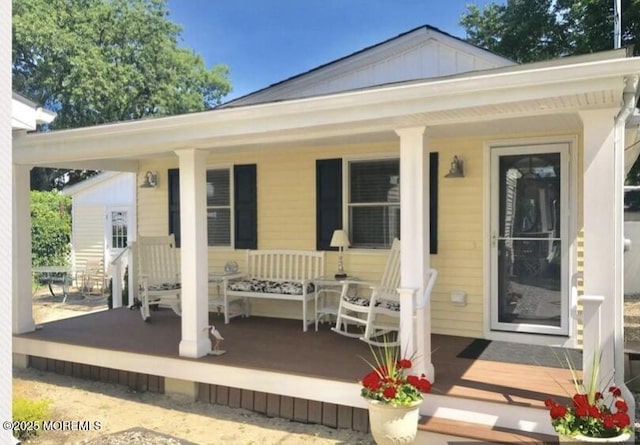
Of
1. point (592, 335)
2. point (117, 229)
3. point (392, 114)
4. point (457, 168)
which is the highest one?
point (392, 114)

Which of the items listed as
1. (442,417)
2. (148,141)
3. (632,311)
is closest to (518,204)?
(442,417)

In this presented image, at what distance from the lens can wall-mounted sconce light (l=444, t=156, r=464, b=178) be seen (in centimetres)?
499

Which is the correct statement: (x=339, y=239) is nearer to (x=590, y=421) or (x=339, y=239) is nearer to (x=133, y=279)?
(x=590, y=421)

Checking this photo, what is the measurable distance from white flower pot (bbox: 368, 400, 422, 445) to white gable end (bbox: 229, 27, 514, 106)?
5046 mm

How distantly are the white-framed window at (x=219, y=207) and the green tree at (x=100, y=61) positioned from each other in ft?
41.7

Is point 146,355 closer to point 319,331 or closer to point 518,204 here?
point 319,331

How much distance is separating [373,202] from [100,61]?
15302 mm

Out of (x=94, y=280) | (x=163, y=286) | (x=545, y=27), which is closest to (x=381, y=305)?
(x=163, y=286)

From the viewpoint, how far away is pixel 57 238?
538 inches

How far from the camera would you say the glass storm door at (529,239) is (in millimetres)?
4684

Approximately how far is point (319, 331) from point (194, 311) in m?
1.46

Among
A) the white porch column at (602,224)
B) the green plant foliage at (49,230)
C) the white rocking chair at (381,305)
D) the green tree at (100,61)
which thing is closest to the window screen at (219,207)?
the white rocking chair at (381,305)

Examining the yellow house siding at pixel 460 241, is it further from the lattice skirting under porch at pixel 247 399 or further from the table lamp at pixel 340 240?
the lattice skirting under porch at pixel 247 399

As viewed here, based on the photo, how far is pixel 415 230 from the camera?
12.0ft
